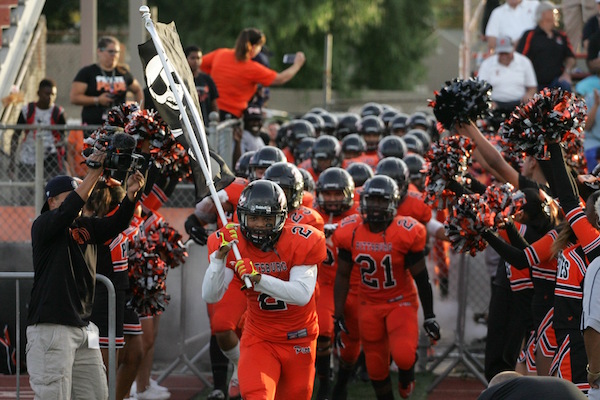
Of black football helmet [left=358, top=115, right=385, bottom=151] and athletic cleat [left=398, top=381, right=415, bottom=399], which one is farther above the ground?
black football helmet [left=358, top=115, right=385, bottom=151]

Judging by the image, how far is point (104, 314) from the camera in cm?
791

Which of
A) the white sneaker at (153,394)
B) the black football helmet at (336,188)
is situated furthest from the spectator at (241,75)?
the white sneaker at (153,394)

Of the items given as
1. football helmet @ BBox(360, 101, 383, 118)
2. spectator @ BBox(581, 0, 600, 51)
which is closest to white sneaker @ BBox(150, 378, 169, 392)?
spectator @ BBox(581, 0, 600, 51)

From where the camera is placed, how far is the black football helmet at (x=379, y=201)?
899 centimetres

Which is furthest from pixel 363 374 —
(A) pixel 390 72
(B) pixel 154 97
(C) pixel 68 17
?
(A) pixel 390 72

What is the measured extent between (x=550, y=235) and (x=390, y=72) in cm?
2795

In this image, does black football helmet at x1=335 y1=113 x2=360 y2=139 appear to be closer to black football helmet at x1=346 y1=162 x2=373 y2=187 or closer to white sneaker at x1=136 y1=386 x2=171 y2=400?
black football helmet at x1=346 y1=162 x2=373 y2=187

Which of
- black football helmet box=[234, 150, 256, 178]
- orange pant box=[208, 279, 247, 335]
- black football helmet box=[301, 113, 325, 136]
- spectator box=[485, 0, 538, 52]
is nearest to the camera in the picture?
orange pant box=[208, 279, 247, 335]

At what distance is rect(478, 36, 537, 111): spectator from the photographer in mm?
13938

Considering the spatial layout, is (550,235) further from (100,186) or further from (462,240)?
(100,186)

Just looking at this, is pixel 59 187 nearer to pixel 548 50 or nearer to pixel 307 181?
pixel 307 181

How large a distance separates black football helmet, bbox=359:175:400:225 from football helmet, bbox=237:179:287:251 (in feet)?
6.21

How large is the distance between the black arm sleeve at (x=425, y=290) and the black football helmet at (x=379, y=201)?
1.74 feet

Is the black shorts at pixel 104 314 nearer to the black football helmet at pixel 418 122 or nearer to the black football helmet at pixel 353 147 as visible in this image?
the black football helmet at pixel 353 147
